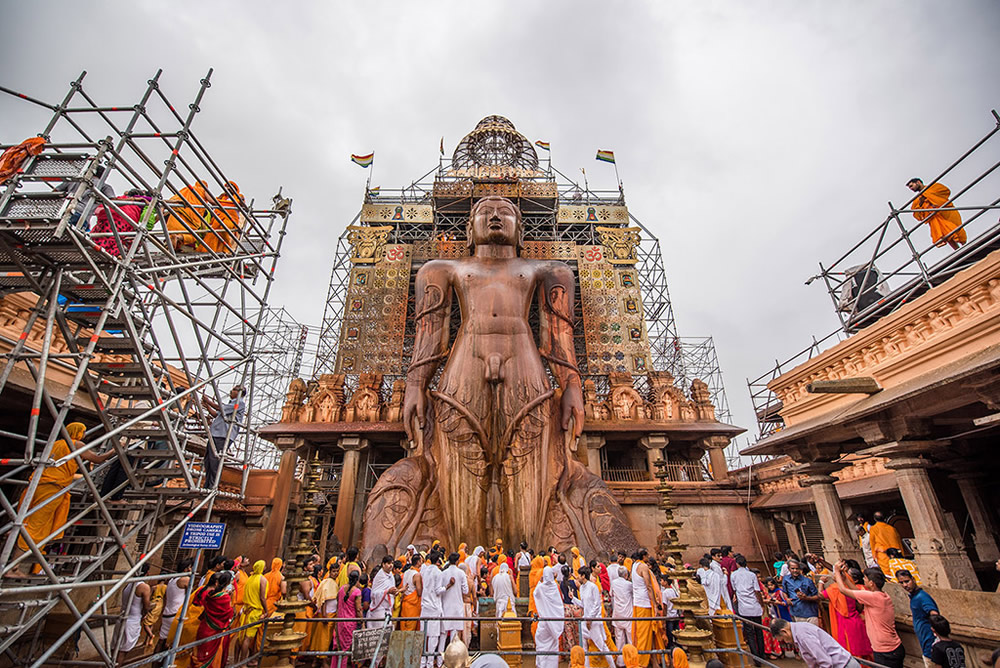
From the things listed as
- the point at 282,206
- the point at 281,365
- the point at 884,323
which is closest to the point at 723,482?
the point at 884,323

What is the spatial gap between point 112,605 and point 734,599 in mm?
8302

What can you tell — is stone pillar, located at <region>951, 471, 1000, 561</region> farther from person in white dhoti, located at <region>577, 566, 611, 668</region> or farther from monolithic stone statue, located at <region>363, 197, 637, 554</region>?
person in white dhoti, located at <region>577, 566, 611, 668</region>

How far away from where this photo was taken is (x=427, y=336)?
1123 cm

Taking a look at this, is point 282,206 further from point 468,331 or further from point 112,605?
point 112,605

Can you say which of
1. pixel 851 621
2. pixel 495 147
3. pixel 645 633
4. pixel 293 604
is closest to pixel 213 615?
pixel 293 604

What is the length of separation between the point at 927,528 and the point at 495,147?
2303 cm

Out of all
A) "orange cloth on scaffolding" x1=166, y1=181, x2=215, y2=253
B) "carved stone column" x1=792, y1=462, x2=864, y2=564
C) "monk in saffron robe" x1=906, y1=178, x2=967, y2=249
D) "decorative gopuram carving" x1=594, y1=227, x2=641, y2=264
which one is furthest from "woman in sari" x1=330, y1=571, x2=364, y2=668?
"decorative gopuram carving" x1=594, y1=227, x2=641, y2=264

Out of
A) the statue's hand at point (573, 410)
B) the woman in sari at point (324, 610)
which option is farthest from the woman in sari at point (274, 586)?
the statue's hand at point (573, 410)

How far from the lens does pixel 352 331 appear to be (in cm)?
1788

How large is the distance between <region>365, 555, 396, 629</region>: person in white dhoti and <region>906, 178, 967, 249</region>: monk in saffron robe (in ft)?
29.8

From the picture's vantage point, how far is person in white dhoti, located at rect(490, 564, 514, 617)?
592 cm

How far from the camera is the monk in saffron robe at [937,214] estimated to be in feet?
23.6

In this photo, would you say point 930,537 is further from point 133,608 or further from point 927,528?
point 133,608

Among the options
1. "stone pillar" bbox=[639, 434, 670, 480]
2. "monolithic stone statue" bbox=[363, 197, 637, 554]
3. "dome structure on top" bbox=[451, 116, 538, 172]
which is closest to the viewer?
"monolithic stone statue" bbox=[363, 197, 637, 554]
